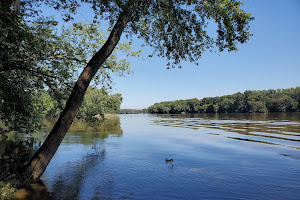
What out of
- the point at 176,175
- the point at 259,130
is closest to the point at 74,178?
the point at 176,175

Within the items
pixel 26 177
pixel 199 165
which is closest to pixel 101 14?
pixel 26 177

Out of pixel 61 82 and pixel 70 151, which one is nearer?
pixel 61 82

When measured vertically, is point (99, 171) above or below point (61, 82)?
below

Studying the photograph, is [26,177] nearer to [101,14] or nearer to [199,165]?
[101,14]

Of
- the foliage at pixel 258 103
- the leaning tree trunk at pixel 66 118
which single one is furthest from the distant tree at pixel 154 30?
the foliage at pixel 258 103

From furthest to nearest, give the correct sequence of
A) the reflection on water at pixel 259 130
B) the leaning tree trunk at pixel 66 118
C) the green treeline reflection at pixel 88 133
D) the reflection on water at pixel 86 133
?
the green treeline reflection at pixel 88 133 → the reflection on water at pixel 86 133 → the reflection on water at pixel 259 130 → the leaning tree trunk at pixel 66 118

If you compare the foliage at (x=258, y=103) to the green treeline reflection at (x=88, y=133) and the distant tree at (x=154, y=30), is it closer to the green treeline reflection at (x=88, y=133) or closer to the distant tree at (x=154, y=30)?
the green treeline reflection at (x=88, y=133)

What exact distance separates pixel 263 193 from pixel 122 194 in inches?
233

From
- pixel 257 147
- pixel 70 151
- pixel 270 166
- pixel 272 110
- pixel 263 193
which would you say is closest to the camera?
pixel 263 193

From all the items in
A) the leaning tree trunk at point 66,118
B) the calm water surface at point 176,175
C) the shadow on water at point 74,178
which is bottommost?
the calm water surface at point 176,175

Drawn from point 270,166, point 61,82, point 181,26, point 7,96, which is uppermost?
point 181,26

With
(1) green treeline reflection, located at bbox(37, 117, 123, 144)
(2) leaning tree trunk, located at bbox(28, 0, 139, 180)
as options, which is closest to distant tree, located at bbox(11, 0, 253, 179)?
(2) leaning tree trunk, located at bbox(28, 0, 139, 180)

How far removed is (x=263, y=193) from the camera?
858 cm

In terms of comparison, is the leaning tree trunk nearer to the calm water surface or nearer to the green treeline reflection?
the calm water surface
